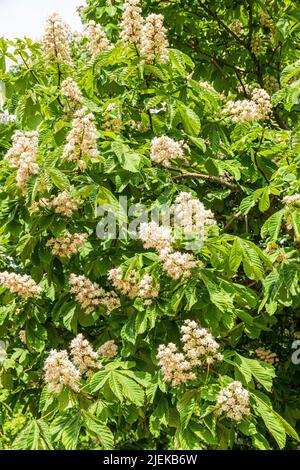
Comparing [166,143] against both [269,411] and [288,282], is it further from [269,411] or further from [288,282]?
[269,411]

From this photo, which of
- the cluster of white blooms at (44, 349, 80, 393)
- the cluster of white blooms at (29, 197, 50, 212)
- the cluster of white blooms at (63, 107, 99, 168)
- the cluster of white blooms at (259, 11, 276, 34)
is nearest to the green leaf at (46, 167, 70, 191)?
the cluster of white blooms at (63, 107, 99, 168)

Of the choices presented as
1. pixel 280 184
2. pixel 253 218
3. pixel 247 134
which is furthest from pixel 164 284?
pixel 253 218

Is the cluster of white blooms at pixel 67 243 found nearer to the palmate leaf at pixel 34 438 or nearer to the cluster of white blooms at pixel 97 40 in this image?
the palmate leaf at pixel 34 438

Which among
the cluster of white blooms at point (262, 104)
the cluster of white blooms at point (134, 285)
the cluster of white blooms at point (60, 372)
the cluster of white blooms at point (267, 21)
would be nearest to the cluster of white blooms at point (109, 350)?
the cluster of white blooms at point (134, 285)

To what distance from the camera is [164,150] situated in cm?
333

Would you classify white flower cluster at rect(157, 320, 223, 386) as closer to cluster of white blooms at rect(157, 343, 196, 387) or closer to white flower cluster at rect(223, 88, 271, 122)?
cluster of white blooms at rect(157, 343, 196, 387)

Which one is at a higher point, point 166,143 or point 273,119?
point 166,143

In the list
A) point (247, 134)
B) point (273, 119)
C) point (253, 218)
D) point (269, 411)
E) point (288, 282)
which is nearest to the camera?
point (269, 411)

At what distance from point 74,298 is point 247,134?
1.40 meters

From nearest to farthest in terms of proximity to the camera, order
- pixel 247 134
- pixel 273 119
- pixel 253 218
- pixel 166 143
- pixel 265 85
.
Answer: pixel 166 143
pixel 247 134
pixel 253 218
pixel 273 119
pixel 265 85

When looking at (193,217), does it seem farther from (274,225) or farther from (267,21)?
(267,21)

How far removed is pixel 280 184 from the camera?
3.42m

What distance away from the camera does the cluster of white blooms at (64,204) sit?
10.5ft

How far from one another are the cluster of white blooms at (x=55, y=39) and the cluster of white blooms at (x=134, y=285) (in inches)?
56.9
